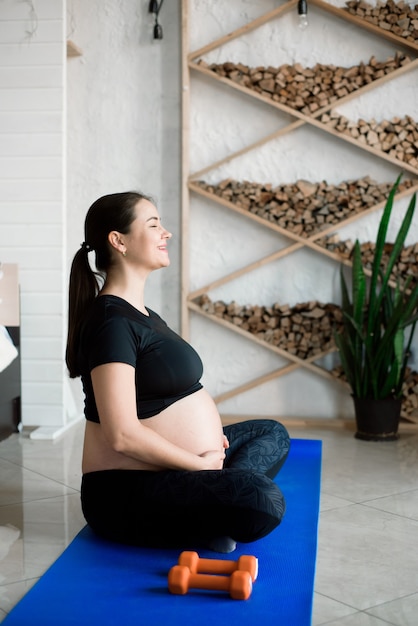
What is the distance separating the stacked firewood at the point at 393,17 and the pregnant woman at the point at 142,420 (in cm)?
220

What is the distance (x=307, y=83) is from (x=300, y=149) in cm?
33

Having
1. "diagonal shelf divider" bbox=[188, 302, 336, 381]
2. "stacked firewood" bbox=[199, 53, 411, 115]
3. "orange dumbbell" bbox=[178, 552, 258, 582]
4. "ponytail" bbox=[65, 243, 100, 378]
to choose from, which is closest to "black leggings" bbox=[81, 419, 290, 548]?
"orange dumbbell" bbox=[178, 552, 258, 582]

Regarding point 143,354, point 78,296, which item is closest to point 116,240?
point 78,296

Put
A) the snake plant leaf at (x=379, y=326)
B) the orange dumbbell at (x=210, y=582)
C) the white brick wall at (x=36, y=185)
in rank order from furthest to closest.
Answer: the white brick wall at (x=36, y=185) → the snake plant leaf at (x=379, y=326) → the orange dumbbell at (x=210, y=582)

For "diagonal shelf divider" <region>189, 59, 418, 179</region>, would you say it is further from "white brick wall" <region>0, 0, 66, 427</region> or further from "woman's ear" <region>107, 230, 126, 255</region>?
"woman's ear" <region>107, 230, 126, 255</region>

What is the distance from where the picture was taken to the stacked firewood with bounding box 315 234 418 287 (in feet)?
13.2

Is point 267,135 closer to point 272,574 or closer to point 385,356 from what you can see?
point 385,356

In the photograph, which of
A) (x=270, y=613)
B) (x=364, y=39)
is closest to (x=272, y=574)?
(x=270, y=613)

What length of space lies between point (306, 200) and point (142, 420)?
2.15m

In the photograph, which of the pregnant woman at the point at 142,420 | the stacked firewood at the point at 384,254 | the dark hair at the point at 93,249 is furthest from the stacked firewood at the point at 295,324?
the dark hair at the point at 93,249

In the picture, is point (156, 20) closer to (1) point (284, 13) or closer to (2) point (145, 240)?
(1) point (284, 13)

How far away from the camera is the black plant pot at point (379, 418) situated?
3783 mm

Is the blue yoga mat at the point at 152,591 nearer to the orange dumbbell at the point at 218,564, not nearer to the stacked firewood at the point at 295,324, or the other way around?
the orange dumbbell at the point at 218,564

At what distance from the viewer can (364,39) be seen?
405 cm
